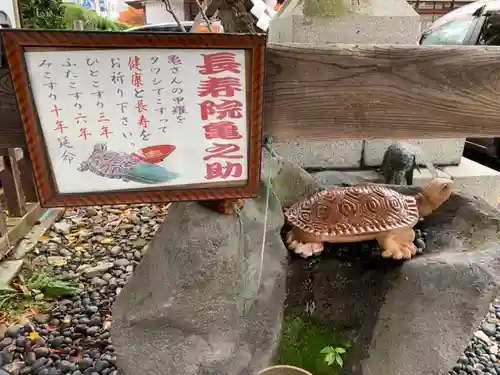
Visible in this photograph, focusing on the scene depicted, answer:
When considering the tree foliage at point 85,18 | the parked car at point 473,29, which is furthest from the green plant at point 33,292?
the tree foliage at point 85,18

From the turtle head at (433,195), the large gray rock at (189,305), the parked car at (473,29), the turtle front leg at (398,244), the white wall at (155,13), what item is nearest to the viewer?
the large gray rock at (189,305)

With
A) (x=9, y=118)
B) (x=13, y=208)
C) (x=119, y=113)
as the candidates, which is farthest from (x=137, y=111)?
(x=13, y=208)

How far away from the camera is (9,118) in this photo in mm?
1333

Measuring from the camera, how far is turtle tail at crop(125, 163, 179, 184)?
1323mm

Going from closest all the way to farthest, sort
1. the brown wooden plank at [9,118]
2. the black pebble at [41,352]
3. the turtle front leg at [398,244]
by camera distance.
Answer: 1. the brown wooden plank at [9,118]
2. the turtle front leg at [398,244]
3. the black pebble at [41,352]

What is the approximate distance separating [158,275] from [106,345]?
112cm

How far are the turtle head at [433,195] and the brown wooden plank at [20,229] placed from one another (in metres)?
3.09

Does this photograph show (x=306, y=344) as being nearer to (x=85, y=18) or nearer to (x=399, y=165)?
(x=399, y=165)

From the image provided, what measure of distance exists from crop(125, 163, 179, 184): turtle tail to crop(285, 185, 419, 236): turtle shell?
0.85 metres

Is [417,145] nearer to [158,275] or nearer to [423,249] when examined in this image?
[423,249]

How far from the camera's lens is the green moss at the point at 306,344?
216cm

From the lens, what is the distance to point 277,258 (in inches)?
76.0

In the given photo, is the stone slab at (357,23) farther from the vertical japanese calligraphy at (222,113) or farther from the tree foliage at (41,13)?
the tree foliage at (41,13)

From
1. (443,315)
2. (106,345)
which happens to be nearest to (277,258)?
(443,315)
